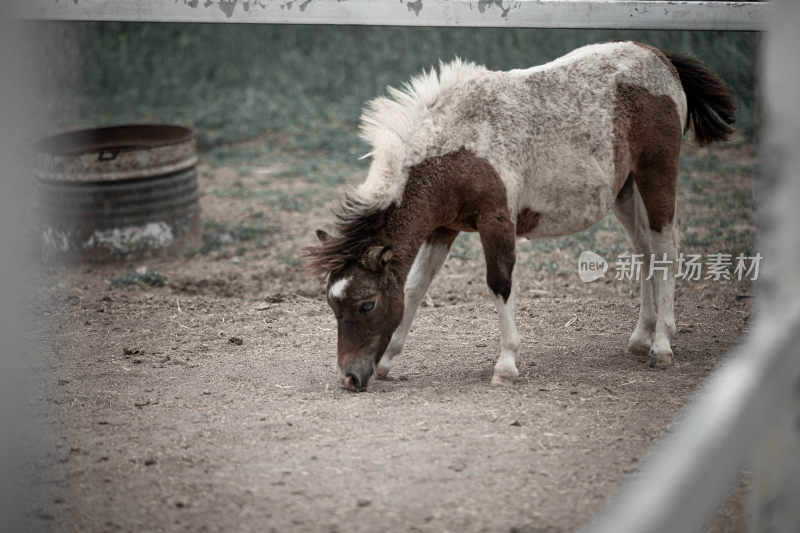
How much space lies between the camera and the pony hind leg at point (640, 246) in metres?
5.57

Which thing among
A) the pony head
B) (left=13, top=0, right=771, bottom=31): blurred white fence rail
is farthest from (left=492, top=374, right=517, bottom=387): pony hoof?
(left=13, top=0, right=771, bottom=31): blurred white fence rail

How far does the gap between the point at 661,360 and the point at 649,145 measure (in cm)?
141

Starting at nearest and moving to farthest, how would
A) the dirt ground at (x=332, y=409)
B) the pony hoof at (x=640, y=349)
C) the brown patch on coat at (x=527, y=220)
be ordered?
the dirt ground at (x=332, y=409)
the brown patch on coat at (x=527, y=220)
the pony hoof at (x=640, y=349)

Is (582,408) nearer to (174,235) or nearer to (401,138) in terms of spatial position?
(401,138)

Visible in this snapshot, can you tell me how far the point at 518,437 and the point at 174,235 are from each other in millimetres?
5363

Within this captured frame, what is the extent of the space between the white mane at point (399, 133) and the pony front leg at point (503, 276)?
0.58 meters

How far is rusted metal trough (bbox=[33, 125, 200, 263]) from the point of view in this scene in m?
7.95

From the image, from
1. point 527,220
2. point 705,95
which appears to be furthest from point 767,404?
point 705,95

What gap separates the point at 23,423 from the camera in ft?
14.1

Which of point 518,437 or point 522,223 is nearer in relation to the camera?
point 518,437

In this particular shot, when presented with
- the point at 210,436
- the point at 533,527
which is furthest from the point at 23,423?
the point at 533,527

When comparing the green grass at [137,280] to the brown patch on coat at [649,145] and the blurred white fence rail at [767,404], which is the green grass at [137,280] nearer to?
the brown patch on coat at [649,145]

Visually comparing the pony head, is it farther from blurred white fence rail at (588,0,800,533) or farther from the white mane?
blurred white fence rail at (588,0,800,533)

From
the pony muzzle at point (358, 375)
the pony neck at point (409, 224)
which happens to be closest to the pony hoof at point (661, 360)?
the pony neck at point (409, 224)
